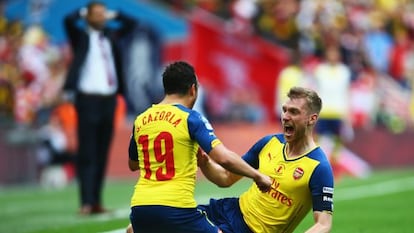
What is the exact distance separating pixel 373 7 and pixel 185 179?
22292 millimetres

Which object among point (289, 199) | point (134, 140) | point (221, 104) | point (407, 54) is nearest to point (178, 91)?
point (134, 140)

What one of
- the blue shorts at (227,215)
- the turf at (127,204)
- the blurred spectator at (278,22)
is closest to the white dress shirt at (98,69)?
the turf at (127,204)

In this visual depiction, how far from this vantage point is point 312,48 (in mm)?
24359

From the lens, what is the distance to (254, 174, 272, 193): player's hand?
721 cm

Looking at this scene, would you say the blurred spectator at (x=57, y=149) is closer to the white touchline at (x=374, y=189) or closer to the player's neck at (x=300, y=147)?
the white touchline at (x=374, y=189)

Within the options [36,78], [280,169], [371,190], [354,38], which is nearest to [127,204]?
[371,190]

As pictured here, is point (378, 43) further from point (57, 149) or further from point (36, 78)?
point (57, 149)

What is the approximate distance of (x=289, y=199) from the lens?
7594 mm

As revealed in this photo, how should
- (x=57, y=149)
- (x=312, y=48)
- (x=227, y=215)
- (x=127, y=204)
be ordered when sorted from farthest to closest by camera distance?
(x=312, y=48)
(x=57, y=149)
(x=127, y=204)
(x=227, y=215)

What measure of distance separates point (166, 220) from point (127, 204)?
7.19 metres

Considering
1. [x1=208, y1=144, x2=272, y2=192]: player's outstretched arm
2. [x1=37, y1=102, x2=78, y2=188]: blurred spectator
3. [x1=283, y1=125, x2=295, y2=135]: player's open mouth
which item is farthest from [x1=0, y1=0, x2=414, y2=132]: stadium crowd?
[x1=208, y1=144, x2=272, y2=192]: player's outstretched arm

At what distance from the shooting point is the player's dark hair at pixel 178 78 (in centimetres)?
714

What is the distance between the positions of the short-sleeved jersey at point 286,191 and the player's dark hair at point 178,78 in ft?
3.13

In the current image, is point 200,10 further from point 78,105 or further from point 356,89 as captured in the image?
point 78,105
